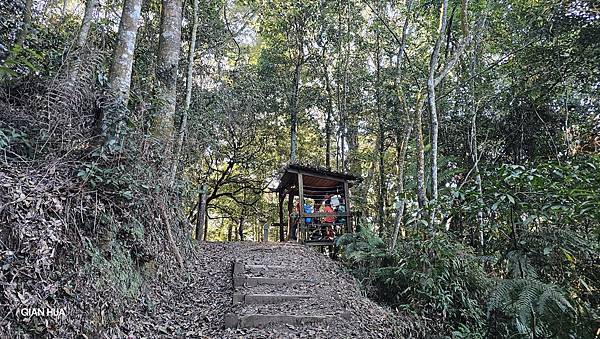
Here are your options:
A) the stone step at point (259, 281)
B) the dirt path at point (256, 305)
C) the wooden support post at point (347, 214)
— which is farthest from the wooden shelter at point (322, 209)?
the stone step at point (259, 281)

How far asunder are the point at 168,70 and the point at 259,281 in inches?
167

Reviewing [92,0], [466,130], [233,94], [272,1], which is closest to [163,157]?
[92,0]

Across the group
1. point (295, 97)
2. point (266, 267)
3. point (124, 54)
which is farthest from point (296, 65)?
point (124, 54)

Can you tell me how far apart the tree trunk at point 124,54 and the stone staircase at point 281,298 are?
3.01 meters

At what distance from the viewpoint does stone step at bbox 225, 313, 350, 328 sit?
4164mm

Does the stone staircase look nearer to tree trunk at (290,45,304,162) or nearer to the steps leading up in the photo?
the steps leading up

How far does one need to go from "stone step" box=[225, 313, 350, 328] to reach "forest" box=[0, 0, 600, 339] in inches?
0.9

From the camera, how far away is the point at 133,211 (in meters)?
4.32

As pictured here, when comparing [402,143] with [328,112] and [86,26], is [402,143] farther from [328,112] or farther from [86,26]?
[86,26]

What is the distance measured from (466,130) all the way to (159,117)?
10098mm

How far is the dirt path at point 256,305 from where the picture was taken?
4059 mm

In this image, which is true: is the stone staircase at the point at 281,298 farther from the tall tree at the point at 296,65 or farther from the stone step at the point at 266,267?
the tall tree at the point at 296,65

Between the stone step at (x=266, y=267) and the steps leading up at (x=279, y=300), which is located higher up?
the stone step at (x=266, y=267)

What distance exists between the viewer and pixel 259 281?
5625mm
